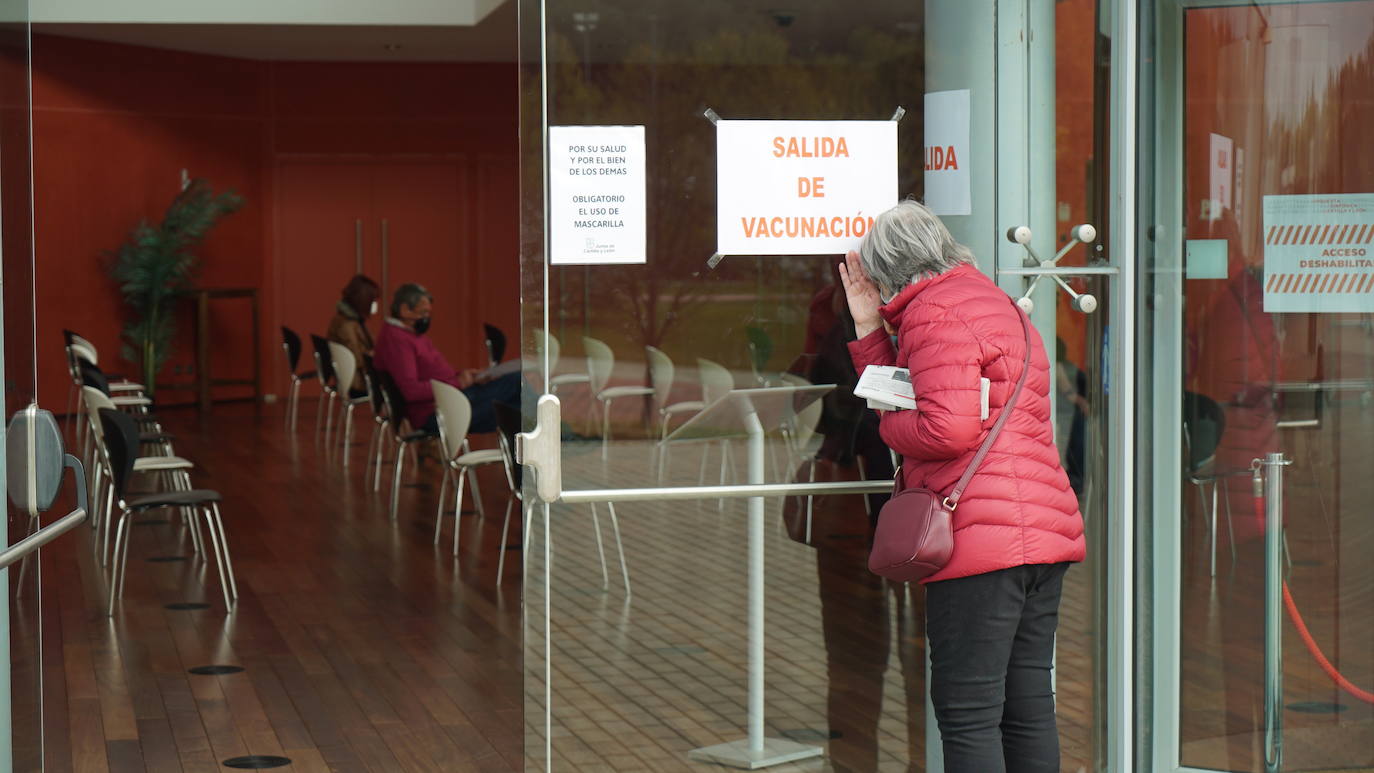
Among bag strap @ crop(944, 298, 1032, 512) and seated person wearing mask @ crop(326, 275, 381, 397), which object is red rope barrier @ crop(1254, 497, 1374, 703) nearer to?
bag strap @ crop(944, 298, 1032, 512)

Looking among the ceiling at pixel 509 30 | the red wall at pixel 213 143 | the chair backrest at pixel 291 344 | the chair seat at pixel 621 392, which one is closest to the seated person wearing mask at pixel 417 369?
the chair backrest at pixel 291 344

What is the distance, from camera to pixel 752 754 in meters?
3.49

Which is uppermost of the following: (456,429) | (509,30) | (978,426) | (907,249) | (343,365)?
(509,30)

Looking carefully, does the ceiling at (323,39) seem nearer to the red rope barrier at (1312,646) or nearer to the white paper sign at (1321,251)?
the white paper sign at (1321,251)

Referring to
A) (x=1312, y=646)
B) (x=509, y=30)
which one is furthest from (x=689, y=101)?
(x=509, y=30)

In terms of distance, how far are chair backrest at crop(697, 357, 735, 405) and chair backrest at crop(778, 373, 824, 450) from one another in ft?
0.48

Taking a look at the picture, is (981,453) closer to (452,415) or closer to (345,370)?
(452,415)

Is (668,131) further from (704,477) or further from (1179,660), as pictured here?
(1179,660)

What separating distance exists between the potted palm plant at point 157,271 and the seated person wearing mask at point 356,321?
4.15 metres

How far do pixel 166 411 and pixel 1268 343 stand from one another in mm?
12906

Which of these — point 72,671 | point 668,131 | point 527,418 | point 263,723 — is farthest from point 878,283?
point 72,671

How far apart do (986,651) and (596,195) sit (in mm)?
1233

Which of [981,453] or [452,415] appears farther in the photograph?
[452,415]

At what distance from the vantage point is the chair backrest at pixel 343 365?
1056 cm
